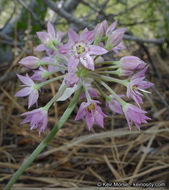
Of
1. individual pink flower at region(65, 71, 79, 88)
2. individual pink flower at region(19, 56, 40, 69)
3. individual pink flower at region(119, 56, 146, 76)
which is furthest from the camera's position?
individual pink flower at region(19, 56, 40, 69)

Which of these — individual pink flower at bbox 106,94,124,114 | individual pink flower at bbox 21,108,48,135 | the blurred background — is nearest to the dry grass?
the blurred background

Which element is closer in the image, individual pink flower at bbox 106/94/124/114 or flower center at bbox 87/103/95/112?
flower center at bbox 87/103/95/112

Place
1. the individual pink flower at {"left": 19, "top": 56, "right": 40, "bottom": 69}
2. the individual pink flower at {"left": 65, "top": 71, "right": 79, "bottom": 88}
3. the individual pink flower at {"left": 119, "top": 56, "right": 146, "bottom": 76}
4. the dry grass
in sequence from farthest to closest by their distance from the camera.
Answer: the dry grass, the individual pink flower at {"left": 19, "top": 56, "right": 40, "bottom": 69}, the individual pink flower at {"left": 119, "top": 56, "right": 146, "bottom": 76}, the individual pink flower at {"left": 65, "top": 71, "right": 79, "bottom": 88}

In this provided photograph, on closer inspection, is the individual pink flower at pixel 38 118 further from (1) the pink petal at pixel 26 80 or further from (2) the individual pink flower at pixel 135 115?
(2) the individual pink flower at pixel 135 115

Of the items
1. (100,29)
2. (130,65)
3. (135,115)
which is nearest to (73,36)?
(100,29)

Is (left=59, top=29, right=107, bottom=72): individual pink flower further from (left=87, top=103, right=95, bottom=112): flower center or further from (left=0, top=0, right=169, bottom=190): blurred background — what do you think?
(left=0, top=0, right=169, bottom=190): blurred background

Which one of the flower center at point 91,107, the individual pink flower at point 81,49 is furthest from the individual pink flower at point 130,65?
the flower center at point 91,107
